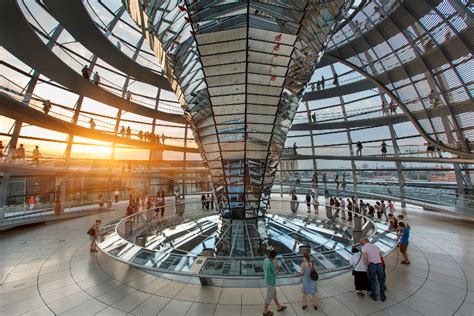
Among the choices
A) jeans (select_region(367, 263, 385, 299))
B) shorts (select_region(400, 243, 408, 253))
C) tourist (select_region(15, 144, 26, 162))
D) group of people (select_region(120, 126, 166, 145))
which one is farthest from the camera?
group of people (select_region(120, 126, 166, 145))

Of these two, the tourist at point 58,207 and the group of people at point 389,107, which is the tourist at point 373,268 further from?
the group of people at point 389,107

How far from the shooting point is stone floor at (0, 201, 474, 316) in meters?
5.66

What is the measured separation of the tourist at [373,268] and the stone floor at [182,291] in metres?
0.26

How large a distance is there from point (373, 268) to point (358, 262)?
36cm

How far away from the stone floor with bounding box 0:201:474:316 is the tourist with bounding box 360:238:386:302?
0.86ft

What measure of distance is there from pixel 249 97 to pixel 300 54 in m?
3.11

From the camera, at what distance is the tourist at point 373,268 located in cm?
590

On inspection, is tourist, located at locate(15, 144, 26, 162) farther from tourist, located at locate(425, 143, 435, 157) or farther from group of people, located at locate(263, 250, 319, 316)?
tourist, located at locate(425, 143, 435, 157)

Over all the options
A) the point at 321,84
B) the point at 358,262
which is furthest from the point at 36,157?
the point at 321,84

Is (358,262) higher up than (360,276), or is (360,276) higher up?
(358,262)

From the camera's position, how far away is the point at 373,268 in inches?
235

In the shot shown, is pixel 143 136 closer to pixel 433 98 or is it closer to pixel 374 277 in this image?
pixel 374 277

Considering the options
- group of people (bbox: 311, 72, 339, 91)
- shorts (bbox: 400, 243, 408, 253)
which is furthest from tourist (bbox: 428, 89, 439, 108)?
shorts (bbox: 400, 243, 408, 253)

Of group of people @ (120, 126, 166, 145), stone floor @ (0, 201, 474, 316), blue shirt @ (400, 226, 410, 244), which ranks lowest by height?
stone floor @ (0, 201, 474, 316)
